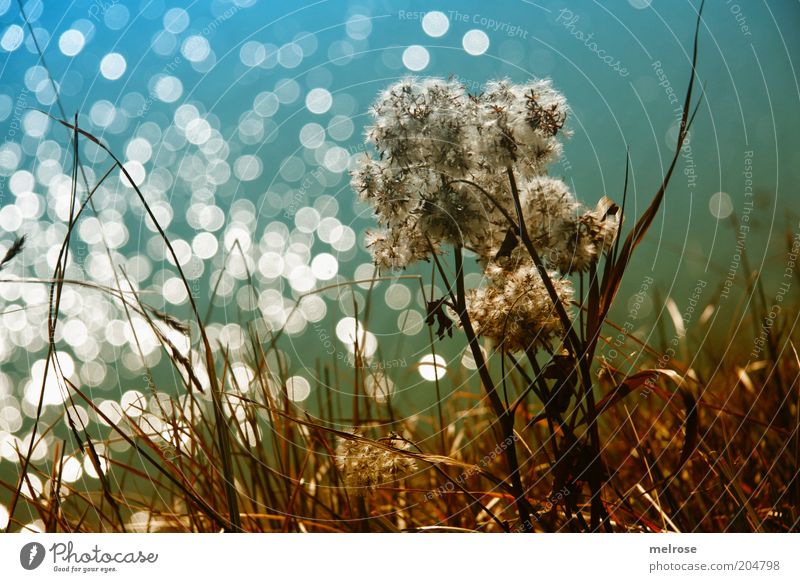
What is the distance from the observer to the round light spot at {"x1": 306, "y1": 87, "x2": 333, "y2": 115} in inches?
39.0

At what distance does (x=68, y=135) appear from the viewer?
1.02 meters

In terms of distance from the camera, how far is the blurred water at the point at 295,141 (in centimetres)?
97

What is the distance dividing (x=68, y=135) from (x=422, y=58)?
640 mm

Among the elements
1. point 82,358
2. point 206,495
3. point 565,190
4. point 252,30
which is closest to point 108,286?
point 82,358

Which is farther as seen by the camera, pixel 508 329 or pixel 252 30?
pixel 252 30

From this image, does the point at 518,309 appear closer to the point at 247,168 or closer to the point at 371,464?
the point at 371,464

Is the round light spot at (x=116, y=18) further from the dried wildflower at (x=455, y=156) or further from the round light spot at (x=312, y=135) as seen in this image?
the dried wildflower at (x=455, y=156)

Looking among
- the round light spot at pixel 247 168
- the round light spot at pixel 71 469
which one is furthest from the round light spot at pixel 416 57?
the round light spot at pixel 71 469

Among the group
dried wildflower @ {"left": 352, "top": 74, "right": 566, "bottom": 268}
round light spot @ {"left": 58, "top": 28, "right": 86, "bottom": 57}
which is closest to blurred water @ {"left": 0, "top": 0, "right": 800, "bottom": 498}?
round light spot @ {"left": 58, "top": 28, "right": 86, "bottom": 57}

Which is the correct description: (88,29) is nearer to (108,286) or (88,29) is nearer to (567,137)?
(108,286)

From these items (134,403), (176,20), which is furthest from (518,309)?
Answer: (176,20)

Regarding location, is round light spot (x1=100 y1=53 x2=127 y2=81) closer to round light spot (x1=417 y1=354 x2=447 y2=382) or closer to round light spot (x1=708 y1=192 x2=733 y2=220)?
round light spot (x1=417 y1=354 x2=447 y2=382)

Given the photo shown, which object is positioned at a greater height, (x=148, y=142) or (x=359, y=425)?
(x=148, y=142)

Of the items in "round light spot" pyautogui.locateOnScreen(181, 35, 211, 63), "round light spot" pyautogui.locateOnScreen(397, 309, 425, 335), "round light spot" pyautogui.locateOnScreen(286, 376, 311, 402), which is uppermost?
"round light spot" pyautogui.locateOnScreen(181, 35, 211, 63)
